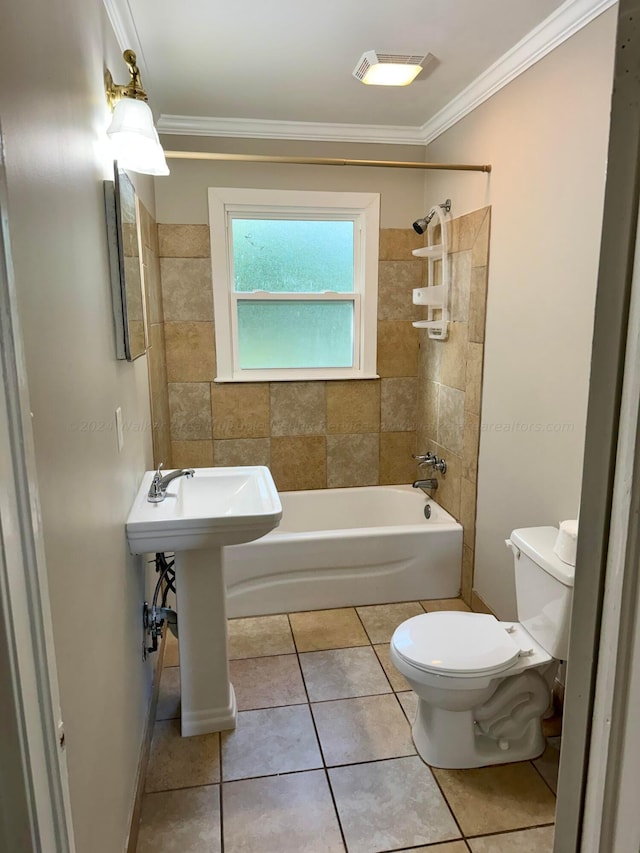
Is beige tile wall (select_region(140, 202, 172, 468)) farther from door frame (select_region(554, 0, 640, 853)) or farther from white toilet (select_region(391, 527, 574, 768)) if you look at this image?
door frame (select_region(554, 0, 640, 853))

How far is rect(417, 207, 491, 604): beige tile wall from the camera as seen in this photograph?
262cm

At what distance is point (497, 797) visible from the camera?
1.77m

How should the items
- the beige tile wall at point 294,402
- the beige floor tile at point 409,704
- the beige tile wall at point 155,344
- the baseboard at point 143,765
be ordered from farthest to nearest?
the beige tile wall at point 294,402 → the beige tile wall at point 155,344 → the beige floor tile at point 409,704 → the baseboard at point 143,765

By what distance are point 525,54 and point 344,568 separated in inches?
91.2

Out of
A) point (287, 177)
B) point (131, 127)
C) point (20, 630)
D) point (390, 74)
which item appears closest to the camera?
point (20, 630)

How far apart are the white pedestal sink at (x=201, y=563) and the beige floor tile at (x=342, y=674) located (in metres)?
0.35

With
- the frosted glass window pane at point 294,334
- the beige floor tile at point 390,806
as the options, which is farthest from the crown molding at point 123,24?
the beige floor tile at point 390,806

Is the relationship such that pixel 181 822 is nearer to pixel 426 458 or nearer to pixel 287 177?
pixel 426 458

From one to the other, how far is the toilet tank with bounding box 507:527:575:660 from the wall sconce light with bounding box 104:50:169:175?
1.72m

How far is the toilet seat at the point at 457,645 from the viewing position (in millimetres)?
1742

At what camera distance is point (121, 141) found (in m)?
1.59

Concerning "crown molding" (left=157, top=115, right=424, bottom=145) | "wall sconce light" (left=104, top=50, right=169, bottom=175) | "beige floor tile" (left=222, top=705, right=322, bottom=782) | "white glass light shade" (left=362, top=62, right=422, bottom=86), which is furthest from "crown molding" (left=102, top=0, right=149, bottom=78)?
"beige floor tile" (left=222, top=705, right=322, bottom=782)

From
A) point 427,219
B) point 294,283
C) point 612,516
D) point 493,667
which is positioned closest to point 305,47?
point 427,219

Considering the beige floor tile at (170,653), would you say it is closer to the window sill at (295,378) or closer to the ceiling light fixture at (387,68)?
the window sill at (295,378)
